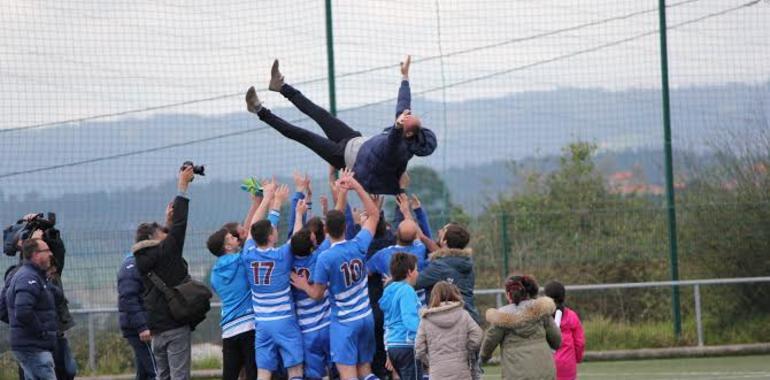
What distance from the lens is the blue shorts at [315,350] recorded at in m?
13.1

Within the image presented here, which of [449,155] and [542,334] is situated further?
[449,155]

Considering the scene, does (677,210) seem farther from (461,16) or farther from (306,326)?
(306,326)

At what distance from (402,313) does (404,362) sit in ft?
1.66

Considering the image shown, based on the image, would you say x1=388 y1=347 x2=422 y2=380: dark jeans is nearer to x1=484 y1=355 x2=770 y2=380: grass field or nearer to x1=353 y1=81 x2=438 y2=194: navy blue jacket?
x1=353 y1=81 x2=438 y2=194: navy blue jacket

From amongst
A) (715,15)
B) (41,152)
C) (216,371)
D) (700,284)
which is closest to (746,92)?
(715,15)

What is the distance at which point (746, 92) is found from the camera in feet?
66.7

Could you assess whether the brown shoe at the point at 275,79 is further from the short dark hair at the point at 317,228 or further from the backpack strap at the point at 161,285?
the backpack strap at the point at 161,285

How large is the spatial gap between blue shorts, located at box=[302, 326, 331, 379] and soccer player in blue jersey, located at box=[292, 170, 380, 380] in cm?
25

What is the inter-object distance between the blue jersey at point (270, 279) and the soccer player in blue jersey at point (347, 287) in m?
0.13

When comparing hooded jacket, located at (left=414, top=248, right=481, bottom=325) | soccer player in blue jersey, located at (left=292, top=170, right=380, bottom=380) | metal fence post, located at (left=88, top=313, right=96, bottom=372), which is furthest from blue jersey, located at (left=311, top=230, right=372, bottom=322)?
metal fence post, located at (left=88, top=313, right=96, bottom=372)

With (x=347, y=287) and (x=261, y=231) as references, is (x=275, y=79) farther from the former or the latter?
(x=347, y=287)

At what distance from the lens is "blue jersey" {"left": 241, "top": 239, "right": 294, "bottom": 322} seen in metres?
12.7

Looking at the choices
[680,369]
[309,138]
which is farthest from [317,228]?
[680,369]

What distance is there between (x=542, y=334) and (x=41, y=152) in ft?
30.1
